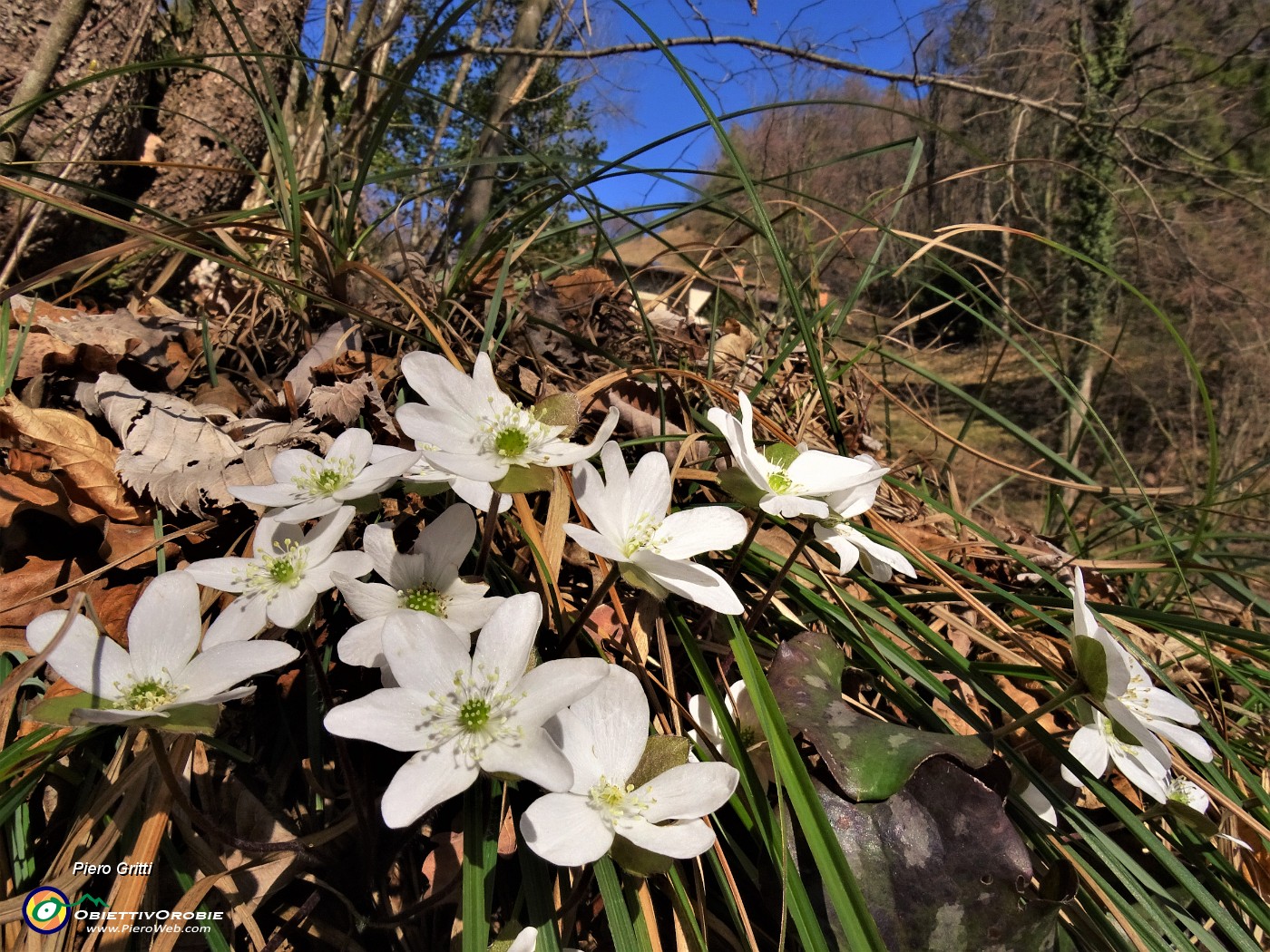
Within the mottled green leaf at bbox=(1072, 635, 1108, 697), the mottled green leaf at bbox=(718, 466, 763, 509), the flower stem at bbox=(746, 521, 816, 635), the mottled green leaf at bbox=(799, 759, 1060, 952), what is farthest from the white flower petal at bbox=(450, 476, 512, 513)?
the mottled green leaf at bbox=(1072, 635, 1108, 697)

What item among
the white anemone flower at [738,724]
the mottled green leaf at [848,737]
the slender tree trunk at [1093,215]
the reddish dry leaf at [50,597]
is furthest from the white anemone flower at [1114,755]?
the slender tree trunk at [1093,215]

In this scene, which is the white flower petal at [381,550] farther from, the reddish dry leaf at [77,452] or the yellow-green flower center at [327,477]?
the reddish dry leaf at [77,452]

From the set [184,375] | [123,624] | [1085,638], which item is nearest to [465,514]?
[123,624]

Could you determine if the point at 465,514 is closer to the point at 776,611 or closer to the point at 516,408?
the point at 516,408

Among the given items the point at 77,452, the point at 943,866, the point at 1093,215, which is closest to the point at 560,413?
the point at 943,866

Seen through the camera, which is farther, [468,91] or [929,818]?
[468,91]

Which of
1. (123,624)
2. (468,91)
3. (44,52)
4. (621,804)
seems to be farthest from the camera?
(468,91)
